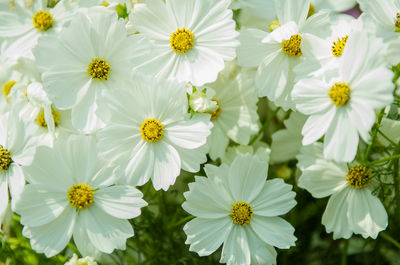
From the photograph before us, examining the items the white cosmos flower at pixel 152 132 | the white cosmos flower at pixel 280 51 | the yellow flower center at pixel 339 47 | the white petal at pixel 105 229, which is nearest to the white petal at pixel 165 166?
the white cosmos flower at pixel 152 132

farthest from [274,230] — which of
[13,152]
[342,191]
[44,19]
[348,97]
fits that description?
[44,19]

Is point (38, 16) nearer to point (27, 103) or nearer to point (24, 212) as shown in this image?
point (27, 103)

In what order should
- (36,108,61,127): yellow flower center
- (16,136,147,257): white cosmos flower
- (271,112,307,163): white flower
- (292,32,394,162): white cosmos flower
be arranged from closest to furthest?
(292,32,394,162): white cosmos flower
(16,136,147,257): white cosmos flower
(36,108,61,127): yellow flower center
(271,112,307,163): white flower

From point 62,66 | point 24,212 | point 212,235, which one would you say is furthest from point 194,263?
point 62,66

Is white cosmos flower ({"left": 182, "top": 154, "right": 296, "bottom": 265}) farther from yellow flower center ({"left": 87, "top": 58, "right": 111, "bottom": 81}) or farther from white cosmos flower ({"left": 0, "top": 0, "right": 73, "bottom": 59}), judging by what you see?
white cosmos flower ({"left": 0, "top": 0, "right": 73, "bottom": 59})

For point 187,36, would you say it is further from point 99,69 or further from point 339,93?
point 339,93

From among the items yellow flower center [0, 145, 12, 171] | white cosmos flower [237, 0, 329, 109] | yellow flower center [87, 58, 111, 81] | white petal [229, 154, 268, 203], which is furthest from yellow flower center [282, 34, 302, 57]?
yellow flower center [0, 145, 12, 171]
